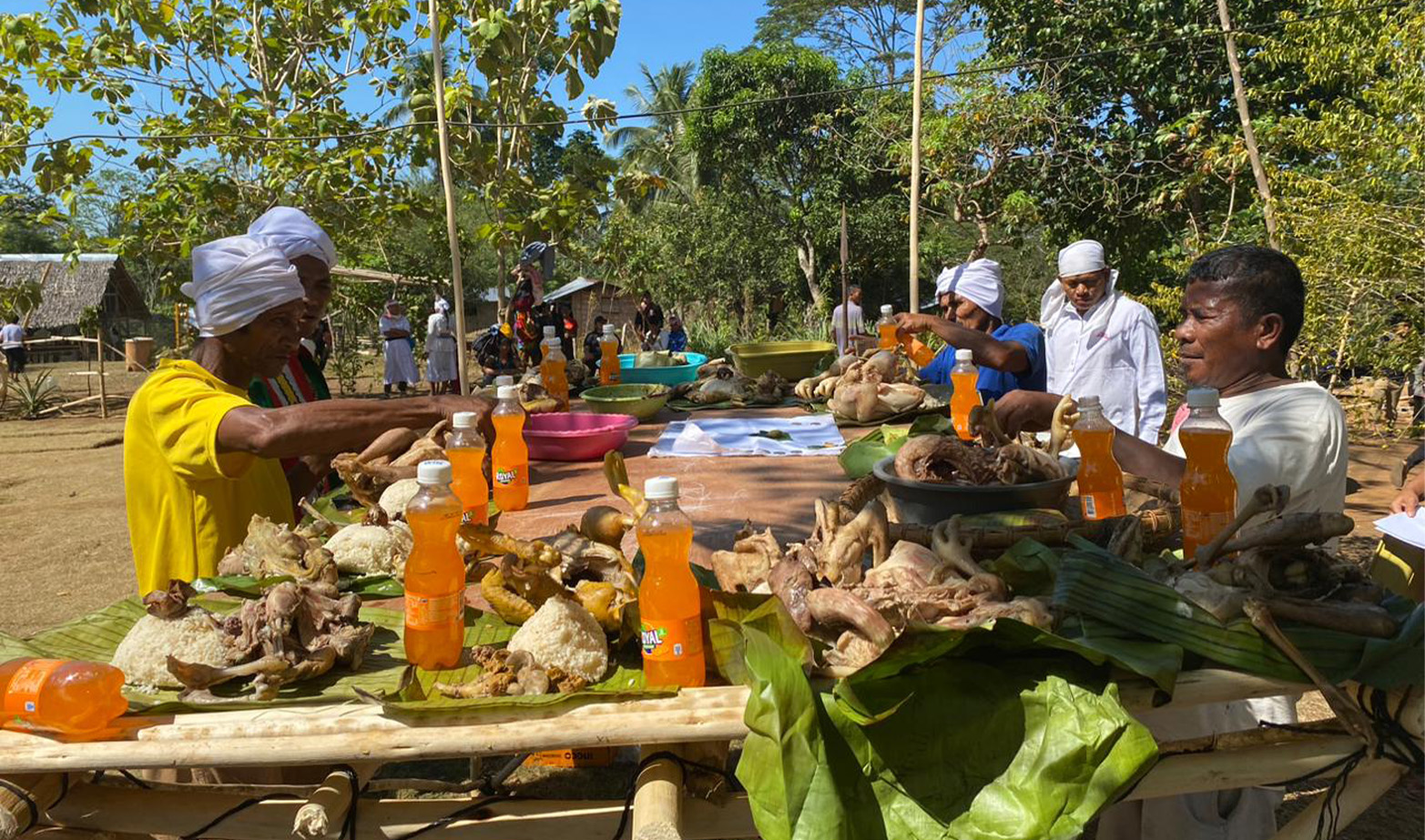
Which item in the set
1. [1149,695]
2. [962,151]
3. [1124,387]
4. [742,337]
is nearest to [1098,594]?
[1149,695]

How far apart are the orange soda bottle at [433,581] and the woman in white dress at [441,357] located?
14883mm

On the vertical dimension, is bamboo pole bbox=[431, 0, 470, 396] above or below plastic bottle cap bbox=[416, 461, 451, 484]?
above

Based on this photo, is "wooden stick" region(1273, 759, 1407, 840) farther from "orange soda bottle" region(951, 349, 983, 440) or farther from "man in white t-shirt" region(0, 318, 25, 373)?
"man in white t-shirt" region(0, 318, 25, 373)

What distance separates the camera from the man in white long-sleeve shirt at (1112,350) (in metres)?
4.61

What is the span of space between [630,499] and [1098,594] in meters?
1.12

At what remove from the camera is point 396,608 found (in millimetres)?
2006

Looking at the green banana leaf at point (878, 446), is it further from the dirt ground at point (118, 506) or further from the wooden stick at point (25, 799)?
the wooden stick at point (25, 799)

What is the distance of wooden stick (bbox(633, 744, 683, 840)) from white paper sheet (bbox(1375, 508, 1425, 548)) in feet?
5.02

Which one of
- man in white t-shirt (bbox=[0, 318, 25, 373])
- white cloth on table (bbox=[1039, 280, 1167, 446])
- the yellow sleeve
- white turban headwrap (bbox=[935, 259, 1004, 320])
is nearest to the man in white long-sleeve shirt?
white cloth on table (bbox=[1039, 280, 1167, 446])

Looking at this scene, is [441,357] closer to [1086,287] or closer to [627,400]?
[627,400]

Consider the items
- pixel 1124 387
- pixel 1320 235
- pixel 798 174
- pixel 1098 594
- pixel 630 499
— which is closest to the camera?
pixel 1098 594

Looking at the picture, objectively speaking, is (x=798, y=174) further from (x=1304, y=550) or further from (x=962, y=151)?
(x=1304, y=550)

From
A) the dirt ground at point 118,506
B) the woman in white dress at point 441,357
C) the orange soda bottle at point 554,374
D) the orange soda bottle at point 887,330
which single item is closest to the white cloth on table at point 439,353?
the woman in white dress at point 441,357

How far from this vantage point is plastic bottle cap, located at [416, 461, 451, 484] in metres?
1.67
